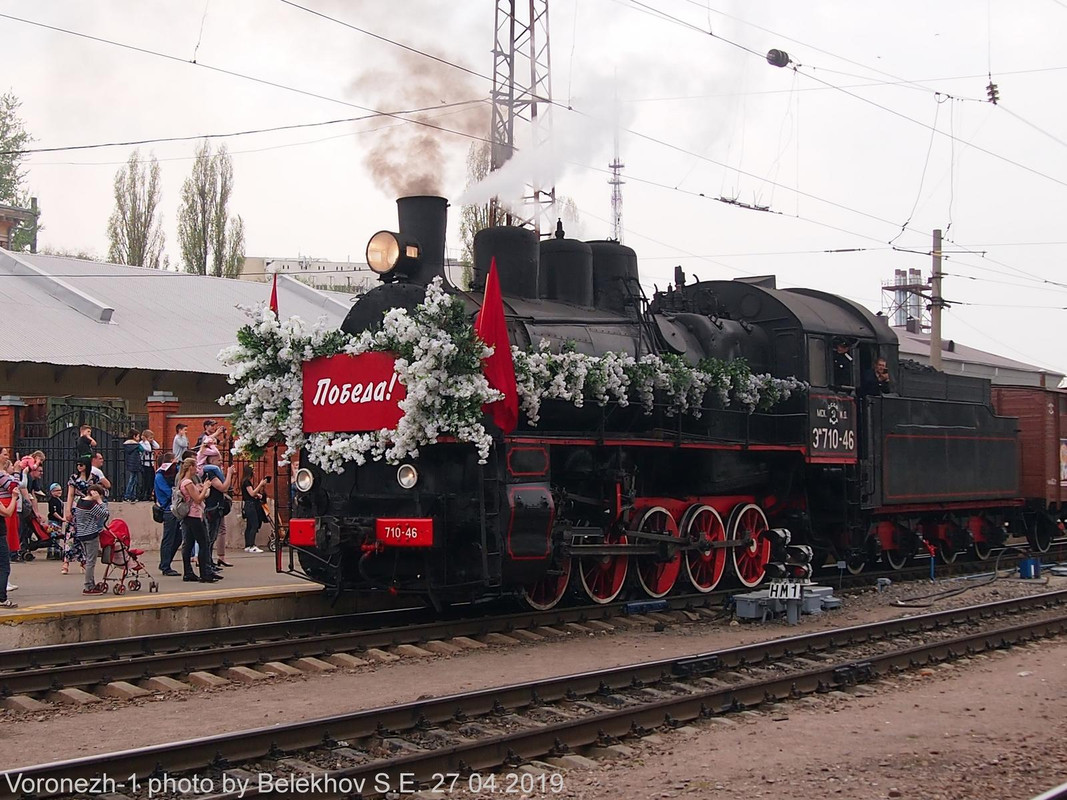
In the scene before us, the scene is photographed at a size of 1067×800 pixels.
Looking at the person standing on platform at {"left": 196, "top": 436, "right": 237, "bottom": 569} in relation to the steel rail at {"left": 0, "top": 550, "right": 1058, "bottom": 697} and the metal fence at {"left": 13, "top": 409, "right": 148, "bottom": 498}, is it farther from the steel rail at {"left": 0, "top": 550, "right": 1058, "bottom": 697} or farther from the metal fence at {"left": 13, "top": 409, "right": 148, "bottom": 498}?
the metal fence at {"left": 13, "top": 409, "right": 148, "bottom": 498}

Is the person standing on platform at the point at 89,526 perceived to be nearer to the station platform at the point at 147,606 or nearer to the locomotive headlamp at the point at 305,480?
the station platform at the point at 147,606

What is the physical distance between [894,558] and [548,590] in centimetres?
692

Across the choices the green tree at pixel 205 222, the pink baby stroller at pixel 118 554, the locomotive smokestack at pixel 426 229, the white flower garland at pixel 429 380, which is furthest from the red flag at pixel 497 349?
the green tree at pixel 205 222

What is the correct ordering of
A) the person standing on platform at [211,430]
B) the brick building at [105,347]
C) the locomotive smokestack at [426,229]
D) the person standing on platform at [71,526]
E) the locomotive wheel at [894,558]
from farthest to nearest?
the brick building at [105,347], the locomotive wheel at [894,558], the person standing on platform at [211,430], the person standing on platform at [71,526], the locomotive smokestack at [426,229]

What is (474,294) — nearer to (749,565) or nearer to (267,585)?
(267,585)

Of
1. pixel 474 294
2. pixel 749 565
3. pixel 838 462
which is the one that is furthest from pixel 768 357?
pixel 474 294

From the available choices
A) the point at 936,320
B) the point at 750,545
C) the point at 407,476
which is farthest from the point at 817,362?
the point at 936,320

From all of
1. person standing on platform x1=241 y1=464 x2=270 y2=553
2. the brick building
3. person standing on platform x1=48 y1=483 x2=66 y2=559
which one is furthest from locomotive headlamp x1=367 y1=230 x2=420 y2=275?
the brick building

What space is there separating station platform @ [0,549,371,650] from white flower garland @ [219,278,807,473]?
5.26 ft

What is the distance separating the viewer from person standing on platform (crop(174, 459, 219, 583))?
1268 cm

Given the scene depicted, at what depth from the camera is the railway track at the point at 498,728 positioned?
5727 mm

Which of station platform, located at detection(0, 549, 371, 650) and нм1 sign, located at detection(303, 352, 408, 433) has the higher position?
нм1 sign, located at detection(303, 352, 408, 433)

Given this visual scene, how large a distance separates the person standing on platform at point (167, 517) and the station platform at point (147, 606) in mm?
212

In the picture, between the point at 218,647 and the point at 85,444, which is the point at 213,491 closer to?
the point at 85,444
